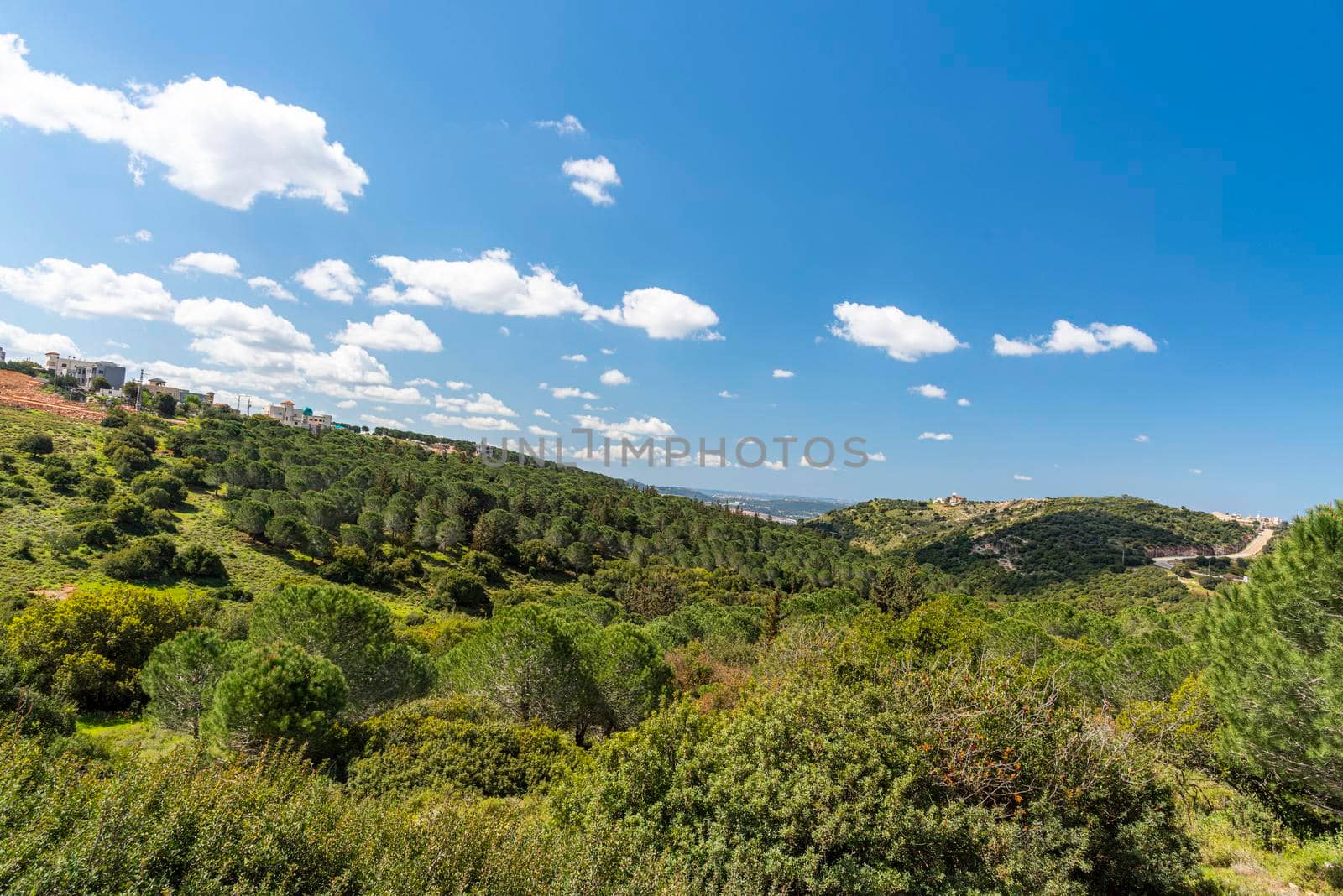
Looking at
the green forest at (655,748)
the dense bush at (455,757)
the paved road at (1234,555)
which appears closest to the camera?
the green forest at (655,748)

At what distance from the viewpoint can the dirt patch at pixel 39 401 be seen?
68312 mm

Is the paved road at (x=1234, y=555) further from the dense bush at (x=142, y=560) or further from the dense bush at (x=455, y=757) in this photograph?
the dense bush at (x=142, y=560)

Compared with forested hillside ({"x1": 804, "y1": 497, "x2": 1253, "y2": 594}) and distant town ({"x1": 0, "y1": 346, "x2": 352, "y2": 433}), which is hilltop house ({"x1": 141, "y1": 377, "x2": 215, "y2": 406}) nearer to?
distant town ({"x1": 0, "y1": 346, "x2": 352, "y2": 433})

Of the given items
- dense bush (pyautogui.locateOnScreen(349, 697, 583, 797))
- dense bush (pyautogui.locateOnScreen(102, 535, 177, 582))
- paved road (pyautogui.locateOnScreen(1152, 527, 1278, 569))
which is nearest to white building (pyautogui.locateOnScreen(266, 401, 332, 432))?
dense bush (pyautogui.locateOnScreen(102, 535, 177, 582))

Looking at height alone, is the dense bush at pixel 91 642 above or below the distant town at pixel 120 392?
below

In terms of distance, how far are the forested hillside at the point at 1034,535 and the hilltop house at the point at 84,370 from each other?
162904 mm

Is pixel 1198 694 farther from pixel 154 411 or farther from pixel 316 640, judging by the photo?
pixel 154 411

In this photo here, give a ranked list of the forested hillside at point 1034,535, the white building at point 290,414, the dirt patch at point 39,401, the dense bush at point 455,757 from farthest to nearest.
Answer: the white building at point 290,414 < the forested hillside at point 1034,535 < the dirt patch at point 39,401 < the dense bush at point 455,757

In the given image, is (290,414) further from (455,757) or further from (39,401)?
(455,757)

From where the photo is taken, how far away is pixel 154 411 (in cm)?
8981

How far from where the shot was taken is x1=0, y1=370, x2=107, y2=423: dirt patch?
68312 mm

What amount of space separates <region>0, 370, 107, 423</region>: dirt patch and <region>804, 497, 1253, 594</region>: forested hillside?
121922mm

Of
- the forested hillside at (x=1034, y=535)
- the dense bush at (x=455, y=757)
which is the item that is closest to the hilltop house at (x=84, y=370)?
the dense bush at (x=455, y=757)

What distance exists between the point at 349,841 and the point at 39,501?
5804cm
